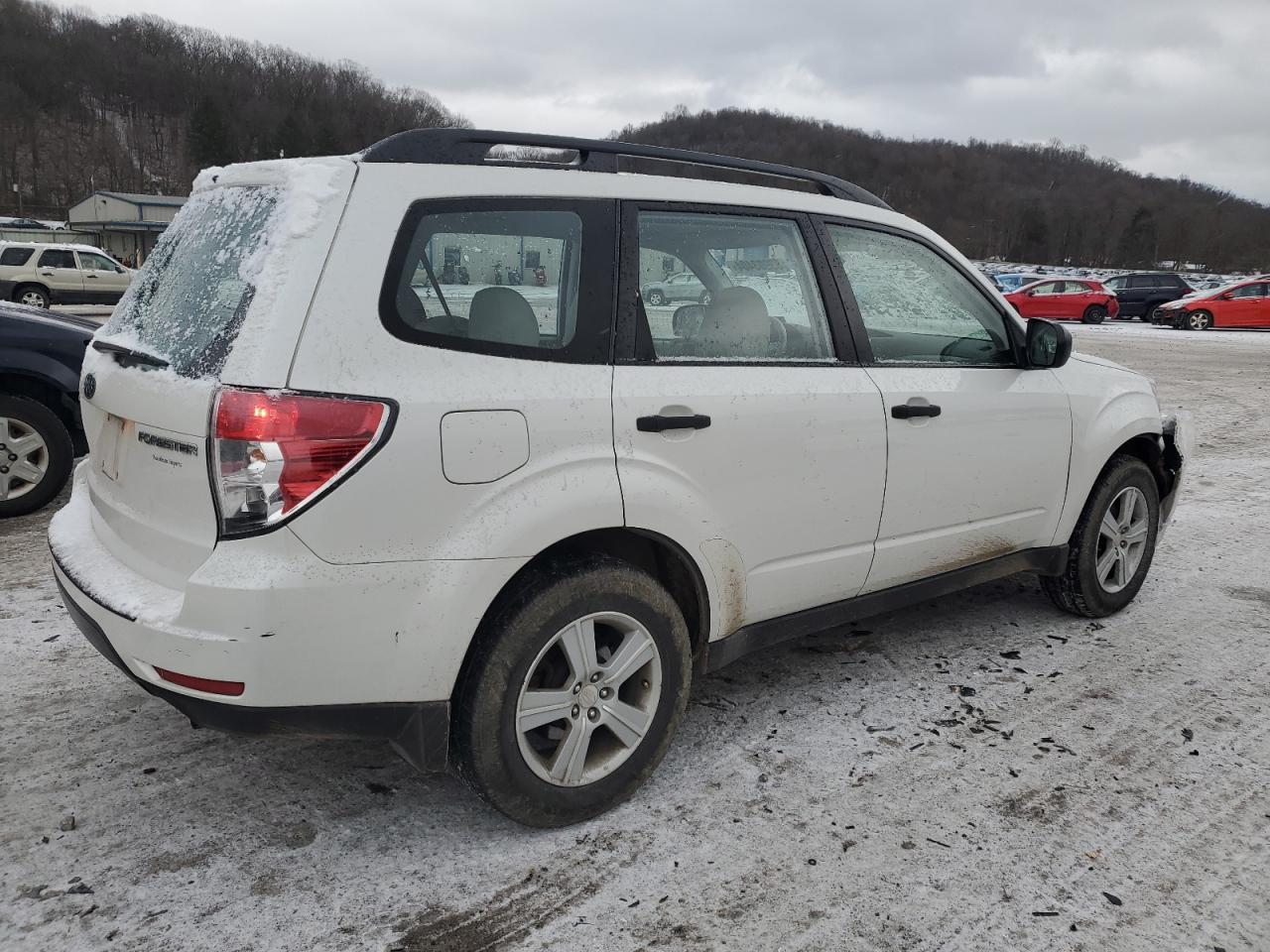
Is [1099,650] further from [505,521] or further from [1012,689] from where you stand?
[505,521]

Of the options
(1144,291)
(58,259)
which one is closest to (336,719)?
(58,259)

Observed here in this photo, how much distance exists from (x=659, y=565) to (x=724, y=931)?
104 centimetres

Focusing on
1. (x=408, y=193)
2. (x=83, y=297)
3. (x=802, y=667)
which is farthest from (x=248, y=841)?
(x=83, y=297)

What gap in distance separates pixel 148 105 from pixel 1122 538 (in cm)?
14362

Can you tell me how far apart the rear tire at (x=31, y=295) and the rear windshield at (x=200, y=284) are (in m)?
25.9

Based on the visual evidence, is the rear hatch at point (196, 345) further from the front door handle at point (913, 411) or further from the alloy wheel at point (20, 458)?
the alloy wheel at point (20, 458)

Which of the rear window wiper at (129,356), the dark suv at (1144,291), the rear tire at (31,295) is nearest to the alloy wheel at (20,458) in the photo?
the rear window wiper at (129,356)

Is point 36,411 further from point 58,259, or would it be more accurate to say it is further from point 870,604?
point 58,259

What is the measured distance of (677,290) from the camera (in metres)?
2.91

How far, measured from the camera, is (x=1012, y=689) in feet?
12.1

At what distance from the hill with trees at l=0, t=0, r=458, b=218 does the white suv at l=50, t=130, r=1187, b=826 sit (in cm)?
10717

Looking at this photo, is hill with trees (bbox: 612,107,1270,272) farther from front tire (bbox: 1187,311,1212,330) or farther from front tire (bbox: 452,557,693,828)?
front tire (bbox: 452,557,693,828)

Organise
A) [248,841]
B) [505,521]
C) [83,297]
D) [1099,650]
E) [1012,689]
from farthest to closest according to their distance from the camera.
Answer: [83,297]
[1099,650]
[1012,689]
[248,841]
[505,521]

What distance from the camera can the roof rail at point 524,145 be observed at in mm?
2486
